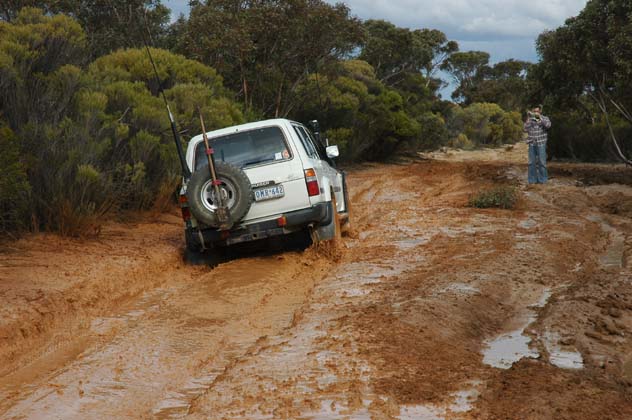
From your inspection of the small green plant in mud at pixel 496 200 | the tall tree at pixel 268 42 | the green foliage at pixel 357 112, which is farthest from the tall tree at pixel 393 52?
the small green plant in mud at pixel 496 200

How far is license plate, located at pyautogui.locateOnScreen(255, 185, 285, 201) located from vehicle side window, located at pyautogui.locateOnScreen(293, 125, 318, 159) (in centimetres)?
82

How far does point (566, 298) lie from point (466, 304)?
98 centimetres

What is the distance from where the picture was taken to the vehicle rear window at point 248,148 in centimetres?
959

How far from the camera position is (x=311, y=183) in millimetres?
9352

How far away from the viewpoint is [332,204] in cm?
989

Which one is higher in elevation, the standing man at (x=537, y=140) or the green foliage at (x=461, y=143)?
the standing man at (x=537, y=140)

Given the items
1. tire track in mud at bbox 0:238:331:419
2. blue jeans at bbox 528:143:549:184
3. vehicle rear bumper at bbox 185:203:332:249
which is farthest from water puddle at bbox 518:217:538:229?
blue jeans at bbox 528:143:549:184

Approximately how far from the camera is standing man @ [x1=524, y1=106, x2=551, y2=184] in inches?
707

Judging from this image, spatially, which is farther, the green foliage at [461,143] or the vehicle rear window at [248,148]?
the green foliage at [461,143]

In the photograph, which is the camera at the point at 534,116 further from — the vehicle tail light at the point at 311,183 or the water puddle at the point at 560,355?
the water puddle at the point at 560,355

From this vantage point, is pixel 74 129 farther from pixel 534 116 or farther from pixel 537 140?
pixel 537 140

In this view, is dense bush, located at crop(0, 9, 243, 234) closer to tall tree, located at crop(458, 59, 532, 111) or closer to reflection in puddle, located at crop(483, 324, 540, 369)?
reflection in puddle, located at crop(483, 324, 540, 369)

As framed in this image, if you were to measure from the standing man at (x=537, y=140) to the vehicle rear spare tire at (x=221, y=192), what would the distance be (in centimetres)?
1081

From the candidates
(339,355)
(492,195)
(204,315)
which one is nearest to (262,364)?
(339,355)
